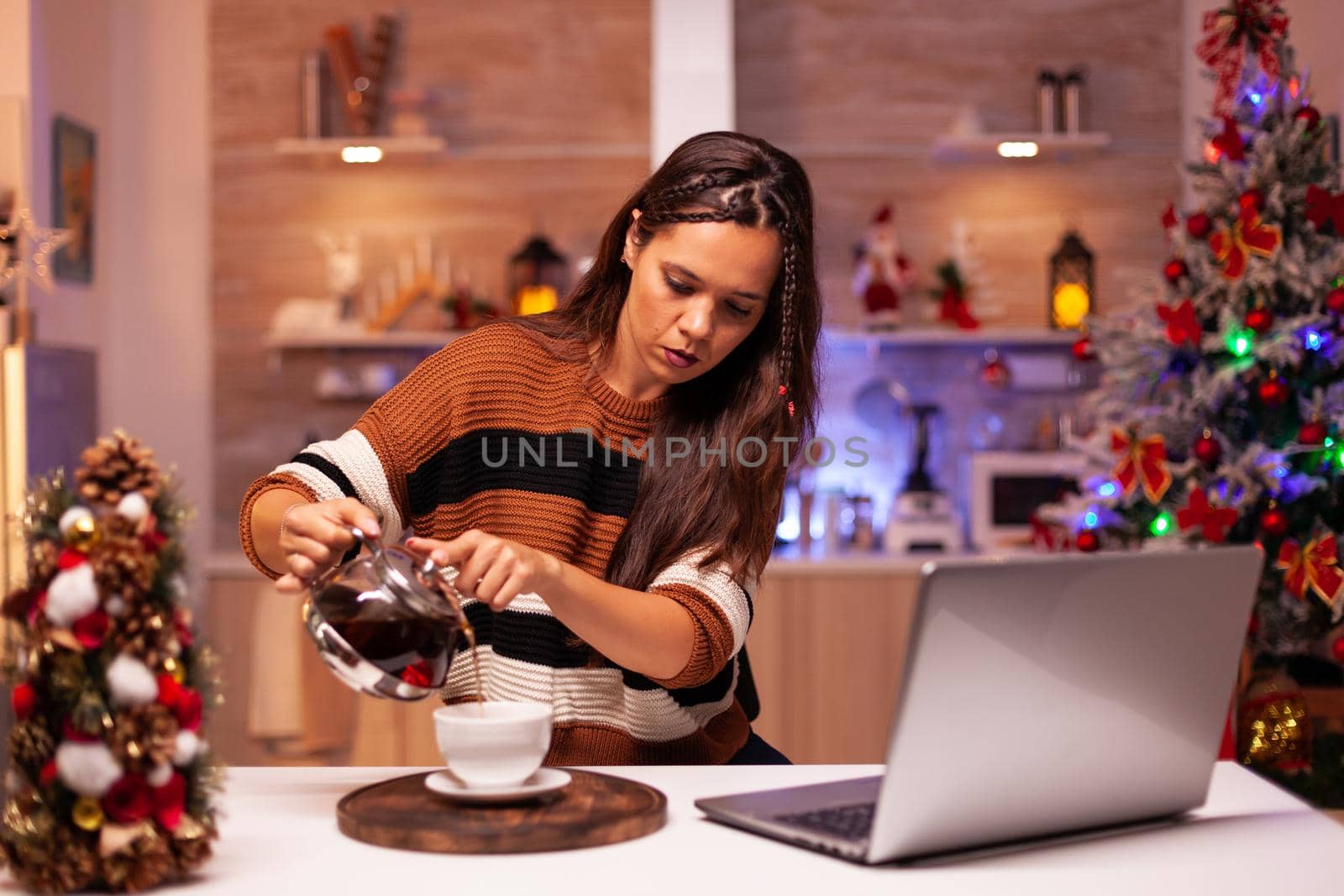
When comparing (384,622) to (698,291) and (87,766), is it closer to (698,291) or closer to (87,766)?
(87,766)

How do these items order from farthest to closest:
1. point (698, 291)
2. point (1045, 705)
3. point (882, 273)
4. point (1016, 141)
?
point (882, 273) → point (1016, 141) → point (698, 291) → point (1045, 705)

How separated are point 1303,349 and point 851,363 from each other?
166 centimetres

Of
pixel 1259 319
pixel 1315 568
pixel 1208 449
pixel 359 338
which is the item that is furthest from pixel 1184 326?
pixel 359 338

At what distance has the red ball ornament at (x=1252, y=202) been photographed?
10.3 feet

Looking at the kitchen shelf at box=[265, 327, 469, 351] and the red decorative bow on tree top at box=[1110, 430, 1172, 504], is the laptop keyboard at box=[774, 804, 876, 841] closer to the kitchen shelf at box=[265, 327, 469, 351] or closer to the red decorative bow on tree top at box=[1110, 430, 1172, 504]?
the red decorative bow on tree top at box=[1110, 430, 1172, 504]

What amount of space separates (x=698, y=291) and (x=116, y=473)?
2.65ft

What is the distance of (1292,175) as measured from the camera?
10.3 feet

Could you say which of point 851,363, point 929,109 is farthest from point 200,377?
point 929,109

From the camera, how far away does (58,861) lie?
0.93 metres

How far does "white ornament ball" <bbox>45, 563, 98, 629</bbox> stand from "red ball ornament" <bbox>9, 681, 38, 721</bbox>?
0.05 meters

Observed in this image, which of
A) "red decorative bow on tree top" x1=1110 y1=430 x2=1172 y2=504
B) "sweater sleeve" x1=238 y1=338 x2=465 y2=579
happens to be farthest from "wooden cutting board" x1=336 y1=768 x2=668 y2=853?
"red decorative bow on tree top" x1=1110 y1=430 x2=1172 y2=504

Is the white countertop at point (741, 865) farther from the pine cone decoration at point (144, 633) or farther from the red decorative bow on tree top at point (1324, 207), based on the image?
the red decorative bow on tree top at point (1324, 207)

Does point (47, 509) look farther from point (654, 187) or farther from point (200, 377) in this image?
point (200, 377)

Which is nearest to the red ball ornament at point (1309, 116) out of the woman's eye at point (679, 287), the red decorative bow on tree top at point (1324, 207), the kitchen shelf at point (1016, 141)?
the red decorative bow on tree top at point (1324, 207)
